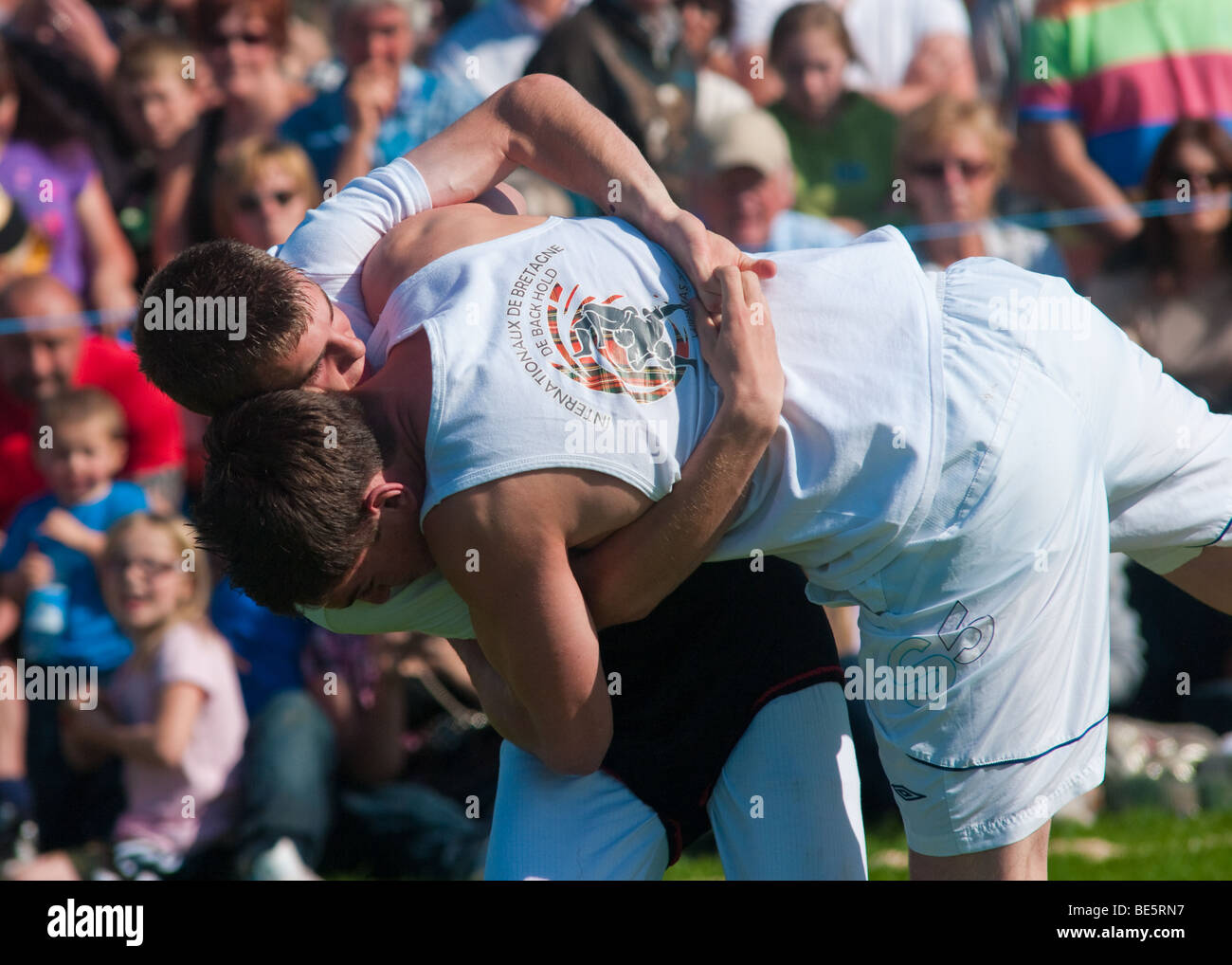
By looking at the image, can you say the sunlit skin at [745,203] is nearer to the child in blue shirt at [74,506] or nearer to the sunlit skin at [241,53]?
the sunlit skin at [241,53]

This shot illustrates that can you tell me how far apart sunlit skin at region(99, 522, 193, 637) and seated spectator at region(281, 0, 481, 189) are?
4.70 ft

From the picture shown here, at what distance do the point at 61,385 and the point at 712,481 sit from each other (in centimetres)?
335

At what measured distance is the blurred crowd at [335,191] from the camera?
4.30 m

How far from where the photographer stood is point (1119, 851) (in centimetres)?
414

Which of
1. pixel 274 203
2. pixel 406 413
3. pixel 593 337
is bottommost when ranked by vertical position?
pixel 406 413

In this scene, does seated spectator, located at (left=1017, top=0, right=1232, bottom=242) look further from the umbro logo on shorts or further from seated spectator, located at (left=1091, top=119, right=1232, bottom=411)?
the umbro logo on shorts

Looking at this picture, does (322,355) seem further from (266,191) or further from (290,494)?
(266,191)

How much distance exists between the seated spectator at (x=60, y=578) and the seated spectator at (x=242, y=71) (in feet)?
3.12

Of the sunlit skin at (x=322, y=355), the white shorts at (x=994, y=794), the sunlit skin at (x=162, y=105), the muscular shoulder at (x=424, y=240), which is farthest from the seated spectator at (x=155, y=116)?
the white shorts at (x=994, y=794)

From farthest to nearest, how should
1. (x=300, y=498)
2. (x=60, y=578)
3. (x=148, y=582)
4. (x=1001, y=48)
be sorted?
(x=1001, y=48)
(x=60, y=578)
(x=148, y=582)
(x=300, y=498)

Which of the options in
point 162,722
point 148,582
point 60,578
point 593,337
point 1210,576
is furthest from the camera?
point 60,578

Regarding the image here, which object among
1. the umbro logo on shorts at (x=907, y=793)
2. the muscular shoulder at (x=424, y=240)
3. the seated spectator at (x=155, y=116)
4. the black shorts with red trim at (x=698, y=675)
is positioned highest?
the seated spectator at (x=155, y=116)

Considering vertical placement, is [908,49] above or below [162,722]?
above

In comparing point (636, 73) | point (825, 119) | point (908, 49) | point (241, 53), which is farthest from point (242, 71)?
point (908, 49)
